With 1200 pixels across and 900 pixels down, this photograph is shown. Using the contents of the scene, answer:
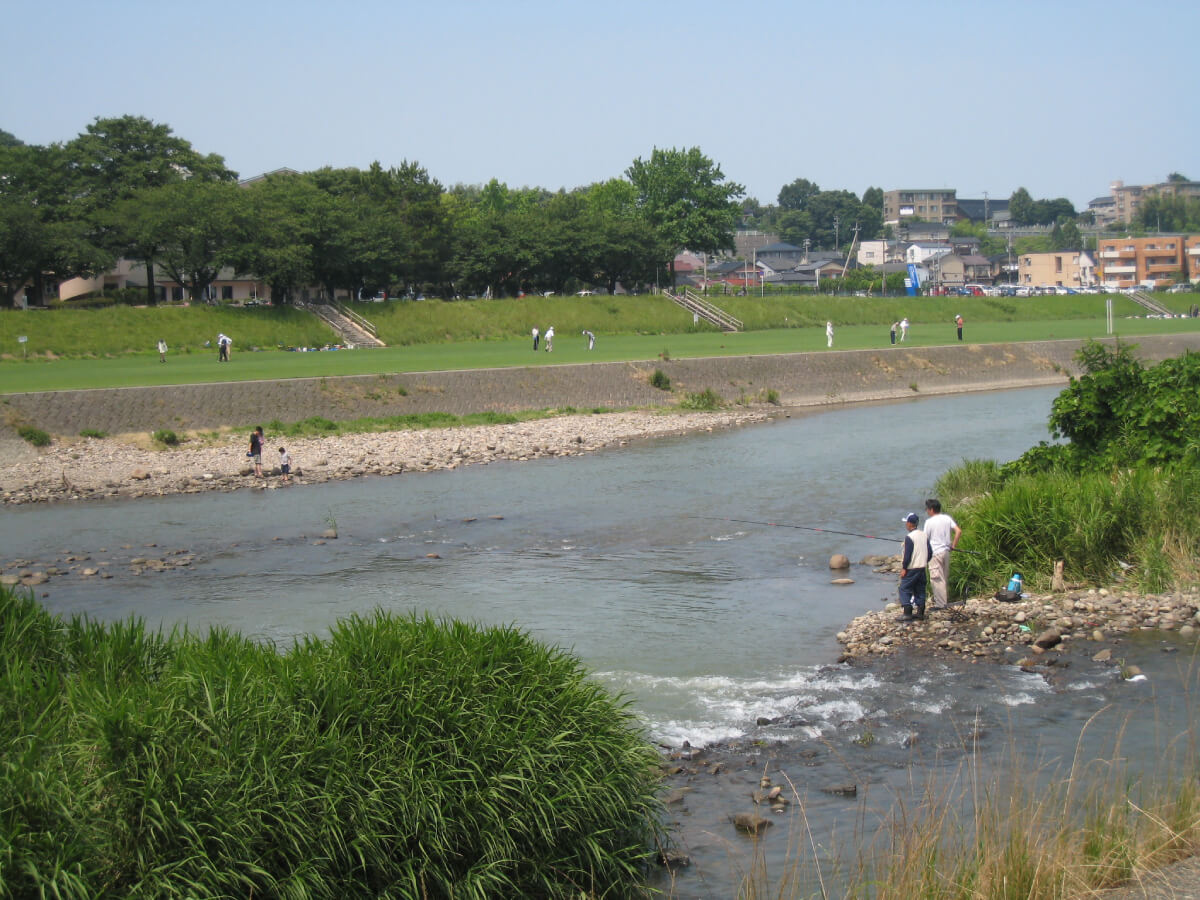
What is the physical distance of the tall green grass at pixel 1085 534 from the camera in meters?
17.1

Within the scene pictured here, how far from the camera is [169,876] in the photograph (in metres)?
6.84

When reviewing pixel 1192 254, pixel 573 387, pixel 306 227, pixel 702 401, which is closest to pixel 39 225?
pixel 306 227

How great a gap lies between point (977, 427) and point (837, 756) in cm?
3081

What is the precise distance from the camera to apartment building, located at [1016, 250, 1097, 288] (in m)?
162

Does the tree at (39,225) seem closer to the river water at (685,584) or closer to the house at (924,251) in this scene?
the river water at (685,584)

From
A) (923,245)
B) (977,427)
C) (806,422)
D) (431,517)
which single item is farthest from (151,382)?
(923,245)

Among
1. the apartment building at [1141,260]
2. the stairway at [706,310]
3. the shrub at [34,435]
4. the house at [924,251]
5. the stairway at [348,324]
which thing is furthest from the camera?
the house at [924,251]

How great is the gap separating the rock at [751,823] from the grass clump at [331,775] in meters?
1.09

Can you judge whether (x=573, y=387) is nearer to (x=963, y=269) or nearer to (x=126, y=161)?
(x=126, y=161)

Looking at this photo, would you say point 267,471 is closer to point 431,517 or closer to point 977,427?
point 431,517

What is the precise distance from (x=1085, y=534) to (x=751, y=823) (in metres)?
9.49

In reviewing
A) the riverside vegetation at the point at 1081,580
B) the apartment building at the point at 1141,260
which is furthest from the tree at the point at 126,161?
the apartment building at the point at 1141,260

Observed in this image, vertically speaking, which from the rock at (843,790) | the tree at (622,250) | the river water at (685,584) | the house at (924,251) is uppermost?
the house at (924,251)

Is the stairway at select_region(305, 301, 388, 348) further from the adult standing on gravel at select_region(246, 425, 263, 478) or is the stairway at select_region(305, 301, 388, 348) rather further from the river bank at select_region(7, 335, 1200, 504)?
the adult standing on gravel at select_region(246, 425, 263, 478)
